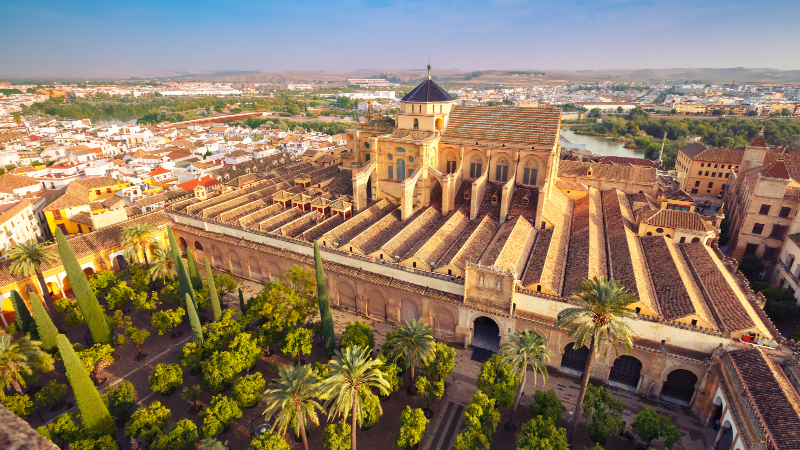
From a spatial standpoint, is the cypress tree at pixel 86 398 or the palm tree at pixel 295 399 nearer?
the palm tree at pixel 295 399

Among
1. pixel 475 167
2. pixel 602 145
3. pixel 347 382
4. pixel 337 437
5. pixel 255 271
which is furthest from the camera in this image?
pixel 602 145

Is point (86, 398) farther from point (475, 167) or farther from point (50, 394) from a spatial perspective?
point (475, 167)

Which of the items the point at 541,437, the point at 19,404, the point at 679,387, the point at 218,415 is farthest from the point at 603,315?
the point at 19,404

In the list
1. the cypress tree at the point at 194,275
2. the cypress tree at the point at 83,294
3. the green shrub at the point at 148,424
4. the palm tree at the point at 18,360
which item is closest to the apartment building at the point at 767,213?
the green shrub at the point at 148,424

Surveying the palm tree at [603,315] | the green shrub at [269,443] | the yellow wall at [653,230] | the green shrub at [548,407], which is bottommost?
the green shrub at [548,407]

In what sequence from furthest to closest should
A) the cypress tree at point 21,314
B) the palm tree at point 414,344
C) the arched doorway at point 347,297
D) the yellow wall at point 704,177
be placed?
the yellow wall at point 704,177 < the arched doorway at point 347,297 < the cypress tree at point 21,314 < the palm tree at point 414,344

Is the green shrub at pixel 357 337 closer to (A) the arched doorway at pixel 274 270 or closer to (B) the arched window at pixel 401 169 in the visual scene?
(A) the arched doorway at pixel 274 270

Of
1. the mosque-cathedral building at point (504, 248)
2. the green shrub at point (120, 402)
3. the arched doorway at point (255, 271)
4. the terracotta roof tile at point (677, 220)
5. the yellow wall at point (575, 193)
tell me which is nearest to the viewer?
the green shrub at point (120, 402)
